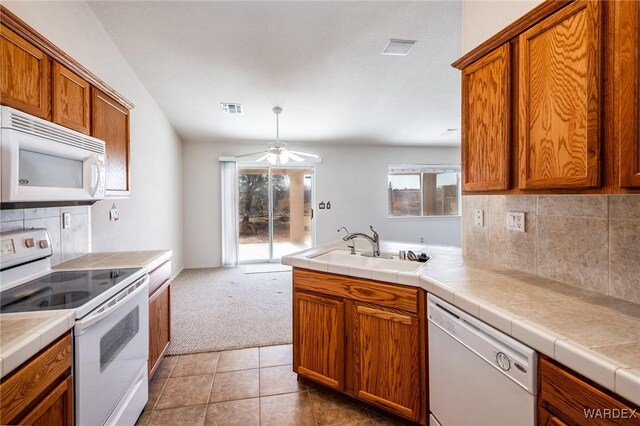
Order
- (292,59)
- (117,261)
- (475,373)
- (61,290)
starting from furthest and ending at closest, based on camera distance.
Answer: (292,59) → (117,261) → (61,290) → (475,373)

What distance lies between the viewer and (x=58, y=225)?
6.19 feet

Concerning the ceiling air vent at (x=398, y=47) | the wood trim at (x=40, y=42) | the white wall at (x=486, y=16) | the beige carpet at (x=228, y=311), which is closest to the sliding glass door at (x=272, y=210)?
the beige carpet at (x=228, y=311)

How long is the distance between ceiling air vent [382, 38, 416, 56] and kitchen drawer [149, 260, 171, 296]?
8.96 ft

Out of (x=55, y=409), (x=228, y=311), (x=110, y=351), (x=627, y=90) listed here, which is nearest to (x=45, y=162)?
(x=110, y=351)

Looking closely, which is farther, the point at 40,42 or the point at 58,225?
the point at 58,225

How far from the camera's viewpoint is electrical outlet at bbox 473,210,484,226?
1.96m

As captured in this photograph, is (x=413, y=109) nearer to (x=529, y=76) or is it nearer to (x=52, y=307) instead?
(x=529, y=76)

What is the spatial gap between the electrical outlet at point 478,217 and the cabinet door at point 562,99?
27.5 inches

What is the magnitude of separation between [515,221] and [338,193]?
4.35 m

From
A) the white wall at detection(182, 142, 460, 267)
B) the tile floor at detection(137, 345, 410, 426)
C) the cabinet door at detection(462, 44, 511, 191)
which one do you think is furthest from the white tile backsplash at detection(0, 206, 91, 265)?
the white wall at detection(182, 142, 460, 267)

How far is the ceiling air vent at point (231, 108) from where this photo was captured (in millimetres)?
3846

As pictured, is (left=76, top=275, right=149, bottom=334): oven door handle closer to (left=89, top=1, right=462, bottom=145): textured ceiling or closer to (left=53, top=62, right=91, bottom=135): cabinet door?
(left=53, top=62, right=91, bottom=135): cabinet door

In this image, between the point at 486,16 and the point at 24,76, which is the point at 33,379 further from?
the point at 486,16

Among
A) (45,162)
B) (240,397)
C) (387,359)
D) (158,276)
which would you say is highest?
(45,162)
